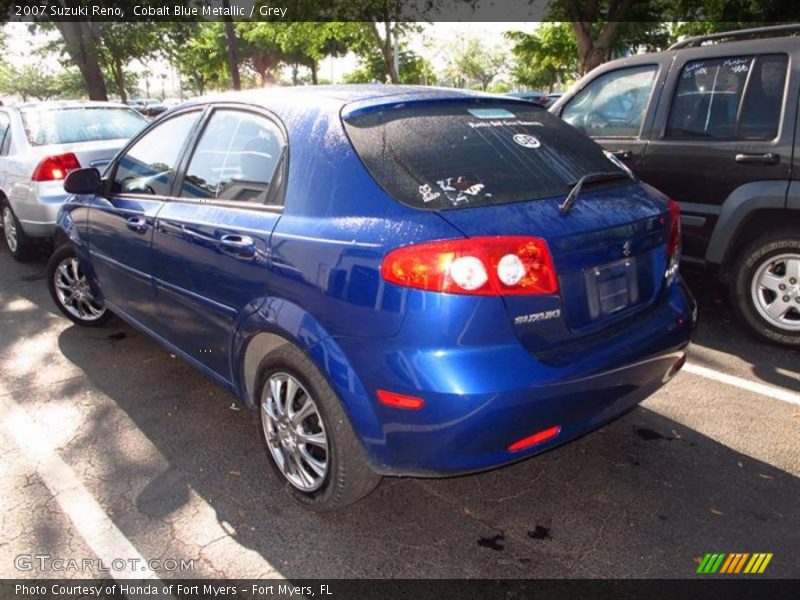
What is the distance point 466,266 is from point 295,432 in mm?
1140

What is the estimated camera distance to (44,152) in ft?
21.5

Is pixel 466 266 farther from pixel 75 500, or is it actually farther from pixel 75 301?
pixel 75 301

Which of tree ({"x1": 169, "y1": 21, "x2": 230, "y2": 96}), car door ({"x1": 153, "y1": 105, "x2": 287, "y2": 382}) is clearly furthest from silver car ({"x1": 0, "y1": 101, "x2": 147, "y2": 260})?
tree ({"x1": 169, "y1": 21, "x2": 230, "y2": 96})

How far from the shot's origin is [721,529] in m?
2.65

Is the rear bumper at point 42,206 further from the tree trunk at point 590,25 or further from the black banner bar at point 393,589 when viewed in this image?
the tree trunk at point 590,25

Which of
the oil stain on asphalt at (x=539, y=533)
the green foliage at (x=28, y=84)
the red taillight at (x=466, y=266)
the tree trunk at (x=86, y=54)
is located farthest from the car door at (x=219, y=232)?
the green foliage at (x=28, y=84)

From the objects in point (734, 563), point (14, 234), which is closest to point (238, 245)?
point (734, 563)

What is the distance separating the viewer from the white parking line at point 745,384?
12.2ft

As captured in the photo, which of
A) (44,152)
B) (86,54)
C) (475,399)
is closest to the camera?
(475,399)

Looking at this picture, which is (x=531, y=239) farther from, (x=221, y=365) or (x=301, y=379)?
(x=221, y=365)

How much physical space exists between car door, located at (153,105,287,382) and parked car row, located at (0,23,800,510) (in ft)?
0.04

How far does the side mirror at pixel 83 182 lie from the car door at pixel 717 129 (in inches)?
153

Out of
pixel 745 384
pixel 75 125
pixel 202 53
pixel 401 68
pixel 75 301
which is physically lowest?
pixel 745 384

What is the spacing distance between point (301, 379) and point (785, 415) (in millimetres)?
2675
